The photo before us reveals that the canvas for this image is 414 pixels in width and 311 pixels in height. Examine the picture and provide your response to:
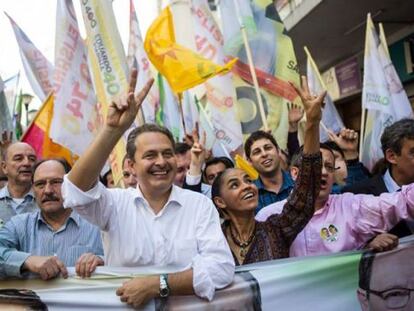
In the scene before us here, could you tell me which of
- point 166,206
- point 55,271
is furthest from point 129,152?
point 55,271

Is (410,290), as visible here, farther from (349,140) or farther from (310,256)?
(349,140)

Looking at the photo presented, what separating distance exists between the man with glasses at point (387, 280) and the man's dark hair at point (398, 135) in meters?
0.74

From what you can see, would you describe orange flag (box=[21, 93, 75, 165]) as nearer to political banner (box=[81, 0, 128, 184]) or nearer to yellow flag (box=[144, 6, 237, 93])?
political banner (box=[81, 0, 128, 184])

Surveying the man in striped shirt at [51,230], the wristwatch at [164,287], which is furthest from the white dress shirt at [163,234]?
the man in striped shirt at [51,230]

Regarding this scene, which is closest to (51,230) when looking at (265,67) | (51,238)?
(51,238)

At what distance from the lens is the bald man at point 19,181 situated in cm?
401

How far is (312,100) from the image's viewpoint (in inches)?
106

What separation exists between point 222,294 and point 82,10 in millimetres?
3879

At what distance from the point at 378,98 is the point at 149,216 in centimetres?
381

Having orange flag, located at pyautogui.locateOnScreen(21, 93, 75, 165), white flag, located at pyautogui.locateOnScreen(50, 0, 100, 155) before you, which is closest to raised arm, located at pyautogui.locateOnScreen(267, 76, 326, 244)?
white flag, located at pyautogui.locateOnScreen(50, 0, 100, 155)

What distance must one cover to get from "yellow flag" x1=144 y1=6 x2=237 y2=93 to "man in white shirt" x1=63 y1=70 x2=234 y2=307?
2.31 metres

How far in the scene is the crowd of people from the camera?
214 centimetres

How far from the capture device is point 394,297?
8.64 ft

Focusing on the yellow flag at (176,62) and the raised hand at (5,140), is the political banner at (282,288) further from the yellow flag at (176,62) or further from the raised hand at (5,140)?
the raised hand at (5,140)
